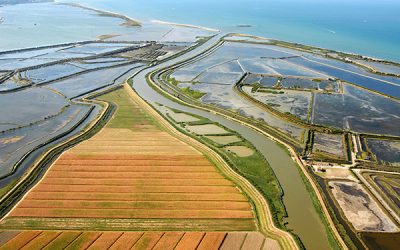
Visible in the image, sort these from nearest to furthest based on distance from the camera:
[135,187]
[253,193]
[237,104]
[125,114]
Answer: [253,193] → [135,187] → [125,114] → [237,104]

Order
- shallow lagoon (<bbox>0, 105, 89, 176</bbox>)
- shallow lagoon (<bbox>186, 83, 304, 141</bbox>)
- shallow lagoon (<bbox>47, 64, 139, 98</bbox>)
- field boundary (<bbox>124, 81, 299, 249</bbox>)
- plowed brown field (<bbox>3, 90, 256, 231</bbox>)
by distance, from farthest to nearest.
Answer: shallow lagoon (<bbox>47, 64, 139, 98</bbox>) → shallow lagoon (<bbox>186, 83, 304, 141</bbox>) → shallow lagoon (<bbox>0, 105, 89, 176</bbox>) → plowed brown field (<bbox>3, 90, 256, 231</bbox>) → field boundary (<bbox>124, 81, 299, 249</bbox>)

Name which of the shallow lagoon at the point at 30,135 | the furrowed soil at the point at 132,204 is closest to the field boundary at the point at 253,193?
the furrowed soil at the point at 132,204

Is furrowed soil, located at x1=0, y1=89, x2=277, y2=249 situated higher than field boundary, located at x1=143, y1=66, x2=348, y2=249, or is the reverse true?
field boundary, located at x1=143, y1=66, x2=348, y2=249

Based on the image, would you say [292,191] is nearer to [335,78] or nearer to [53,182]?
[53,182]

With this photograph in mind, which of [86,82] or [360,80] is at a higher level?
[360,80]

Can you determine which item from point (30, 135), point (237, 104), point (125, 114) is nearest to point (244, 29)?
point (237, 104)

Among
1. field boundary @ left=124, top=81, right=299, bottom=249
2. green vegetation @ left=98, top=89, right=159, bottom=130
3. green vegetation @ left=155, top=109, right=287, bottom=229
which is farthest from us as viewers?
green vegetation @ left=98, top=89, right=159, bottom=130

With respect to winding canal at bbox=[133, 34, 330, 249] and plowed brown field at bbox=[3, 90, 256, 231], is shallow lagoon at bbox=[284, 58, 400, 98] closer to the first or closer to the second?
winding canal at bbox=[133, 34, 330, 249]

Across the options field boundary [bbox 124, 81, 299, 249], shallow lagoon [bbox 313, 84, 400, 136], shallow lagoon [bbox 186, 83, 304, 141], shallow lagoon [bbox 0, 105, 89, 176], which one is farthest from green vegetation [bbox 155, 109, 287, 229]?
shallow lagoon [bbox 0, 105, 89, 176]

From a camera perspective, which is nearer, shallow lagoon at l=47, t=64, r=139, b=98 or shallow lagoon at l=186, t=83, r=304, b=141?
shallow lagoon at l=186, t=83, r=304, b=141

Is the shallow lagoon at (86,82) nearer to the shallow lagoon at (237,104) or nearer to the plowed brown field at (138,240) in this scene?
the shallow lagoon at (237,104)

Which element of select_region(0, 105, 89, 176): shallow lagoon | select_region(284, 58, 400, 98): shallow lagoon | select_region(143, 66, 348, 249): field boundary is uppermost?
select_region(284, 58, 400, 98): shallow lagoon

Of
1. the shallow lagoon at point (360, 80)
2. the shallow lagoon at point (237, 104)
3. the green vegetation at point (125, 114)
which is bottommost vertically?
the green vegetation at point (125, 114)

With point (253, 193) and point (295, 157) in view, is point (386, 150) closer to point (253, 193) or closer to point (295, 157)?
point (295, 157)
